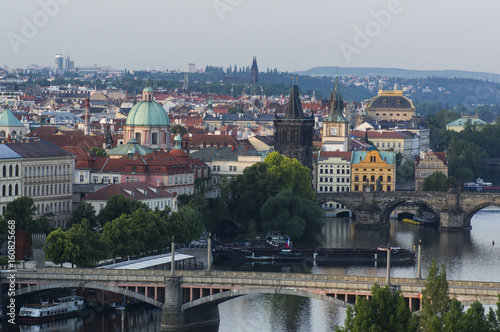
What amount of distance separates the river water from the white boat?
884 millimetres

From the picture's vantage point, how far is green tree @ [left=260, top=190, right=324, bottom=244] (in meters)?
98.8

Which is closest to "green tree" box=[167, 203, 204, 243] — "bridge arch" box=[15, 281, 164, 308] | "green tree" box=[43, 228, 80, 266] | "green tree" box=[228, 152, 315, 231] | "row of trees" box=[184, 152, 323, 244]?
"row of trees" box=[184, 152, 323, 244]

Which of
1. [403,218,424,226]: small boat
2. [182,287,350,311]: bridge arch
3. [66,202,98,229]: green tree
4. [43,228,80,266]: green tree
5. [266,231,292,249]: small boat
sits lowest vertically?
[403,218,424,226]: small boat

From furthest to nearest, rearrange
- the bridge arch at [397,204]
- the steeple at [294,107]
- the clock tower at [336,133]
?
the clock tower at [336,133] → the steeple at [294,107] → the bridge arch at [397,204]

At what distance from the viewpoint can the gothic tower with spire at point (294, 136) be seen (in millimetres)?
123188

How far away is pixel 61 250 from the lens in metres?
71.9

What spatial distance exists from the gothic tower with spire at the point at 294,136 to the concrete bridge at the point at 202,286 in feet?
186

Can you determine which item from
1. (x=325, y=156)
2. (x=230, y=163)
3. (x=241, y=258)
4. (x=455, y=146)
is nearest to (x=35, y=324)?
(x=241, y=258)

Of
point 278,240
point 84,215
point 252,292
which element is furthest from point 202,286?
point 278,240

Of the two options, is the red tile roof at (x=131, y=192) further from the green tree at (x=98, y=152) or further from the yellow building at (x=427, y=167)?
the yellow building at (x=427, y=167)

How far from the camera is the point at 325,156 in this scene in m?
129

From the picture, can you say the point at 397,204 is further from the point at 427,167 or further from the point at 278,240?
the point at 278,240

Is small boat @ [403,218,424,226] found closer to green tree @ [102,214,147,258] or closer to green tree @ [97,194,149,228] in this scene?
green tree @ [97,194,149,228]

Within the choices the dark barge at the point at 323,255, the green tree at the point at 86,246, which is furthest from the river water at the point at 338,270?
the green tree at the point at 86,246
